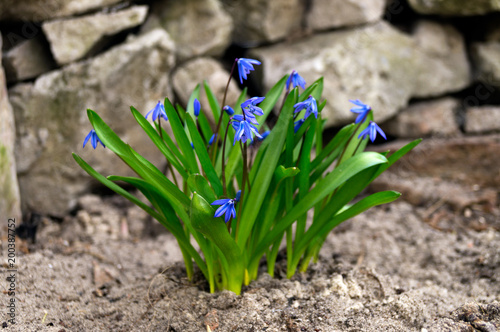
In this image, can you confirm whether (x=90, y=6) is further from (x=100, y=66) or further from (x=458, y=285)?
(x=458, y=285)

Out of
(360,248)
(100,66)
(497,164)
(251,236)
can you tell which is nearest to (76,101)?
(100,66)

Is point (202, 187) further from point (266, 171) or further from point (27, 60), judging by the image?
point (27, 60)

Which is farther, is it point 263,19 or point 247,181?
point 263,19

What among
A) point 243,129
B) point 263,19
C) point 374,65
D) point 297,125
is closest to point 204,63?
point 263,19

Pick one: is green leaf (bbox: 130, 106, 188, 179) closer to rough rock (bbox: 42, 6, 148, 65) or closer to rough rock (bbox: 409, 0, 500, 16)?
rough rock (bbox: 42, 6, 148, 65)

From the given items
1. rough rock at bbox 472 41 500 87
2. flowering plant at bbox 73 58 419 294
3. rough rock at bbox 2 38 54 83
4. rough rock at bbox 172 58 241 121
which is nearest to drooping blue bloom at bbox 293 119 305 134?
flowering plant at bbox 73 58 419 294

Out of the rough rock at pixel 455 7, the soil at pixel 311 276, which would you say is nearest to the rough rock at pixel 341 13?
the rough rock at pixel 455 7
